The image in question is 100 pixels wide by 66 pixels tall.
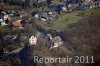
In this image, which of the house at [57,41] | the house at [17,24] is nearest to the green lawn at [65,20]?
the house at [57,41]

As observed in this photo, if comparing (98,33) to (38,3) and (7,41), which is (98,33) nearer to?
(38,3)

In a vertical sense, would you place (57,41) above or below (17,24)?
below

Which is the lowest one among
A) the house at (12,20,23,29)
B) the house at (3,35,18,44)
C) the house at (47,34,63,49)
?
the house at (47,34,63,49)

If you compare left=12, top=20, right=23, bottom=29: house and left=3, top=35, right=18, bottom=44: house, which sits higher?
left=12, top=20, right=23, bottom=29: house

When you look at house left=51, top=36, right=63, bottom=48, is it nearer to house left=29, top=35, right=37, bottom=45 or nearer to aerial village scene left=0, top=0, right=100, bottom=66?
aerial village scene left=0, top=0, right=100, bottom=66

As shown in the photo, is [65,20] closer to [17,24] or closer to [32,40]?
[32,40]

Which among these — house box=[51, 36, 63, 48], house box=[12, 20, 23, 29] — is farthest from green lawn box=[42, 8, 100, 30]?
house box=[12, 20, 23, 29]

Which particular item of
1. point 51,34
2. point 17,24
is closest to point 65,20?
point 51,34

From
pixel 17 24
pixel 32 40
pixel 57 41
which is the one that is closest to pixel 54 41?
pixel 57 41

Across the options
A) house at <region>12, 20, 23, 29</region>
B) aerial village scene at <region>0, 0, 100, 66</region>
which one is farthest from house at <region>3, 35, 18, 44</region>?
house at <region>12, 20, 23, 29</region>
